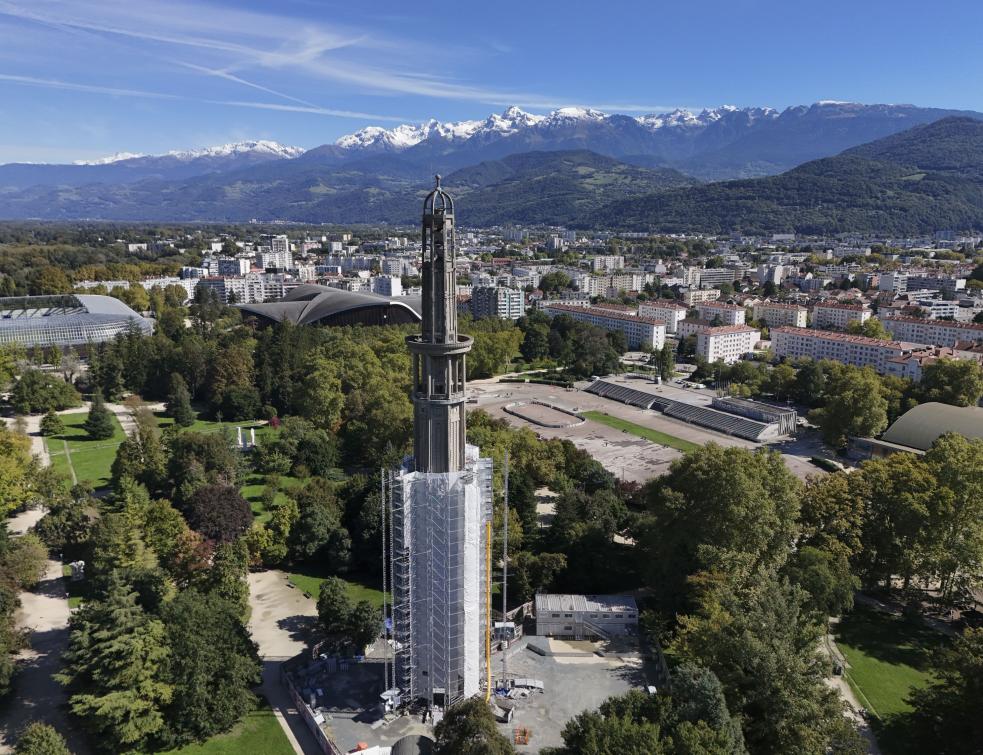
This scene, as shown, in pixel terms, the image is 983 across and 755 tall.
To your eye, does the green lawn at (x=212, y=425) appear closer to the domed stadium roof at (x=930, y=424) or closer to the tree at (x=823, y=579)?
the tree at (x=823, y=579)

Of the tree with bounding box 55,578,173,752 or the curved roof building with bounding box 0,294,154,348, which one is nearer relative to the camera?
the tree with bounding box 55,578,173,752

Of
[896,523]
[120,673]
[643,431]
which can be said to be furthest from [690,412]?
[120,673]

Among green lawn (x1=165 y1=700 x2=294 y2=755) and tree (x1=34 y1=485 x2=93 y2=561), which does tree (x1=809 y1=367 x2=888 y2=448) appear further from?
tree (x1=34 y1=485 x2=93 y2=561)

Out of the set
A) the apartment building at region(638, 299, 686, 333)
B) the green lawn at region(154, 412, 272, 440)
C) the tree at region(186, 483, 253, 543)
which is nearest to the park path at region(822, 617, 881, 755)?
the tree at region(186, 483, 253, 543)

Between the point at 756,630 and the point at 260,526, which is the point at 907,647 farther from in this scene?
the point at 260,526

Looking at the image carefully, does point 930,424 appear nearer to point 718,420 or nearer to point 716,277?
point 718,420

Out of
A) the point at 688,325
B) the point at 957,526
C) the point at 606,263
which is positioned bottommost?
the point at 957,526

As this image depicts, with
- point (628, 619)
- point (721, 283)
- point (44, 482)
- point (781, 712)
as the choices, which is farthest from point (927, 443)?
point (721, 283)

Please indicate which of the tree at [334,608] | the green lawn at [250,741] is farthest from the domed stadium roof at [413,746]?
the tree at [334,608]
